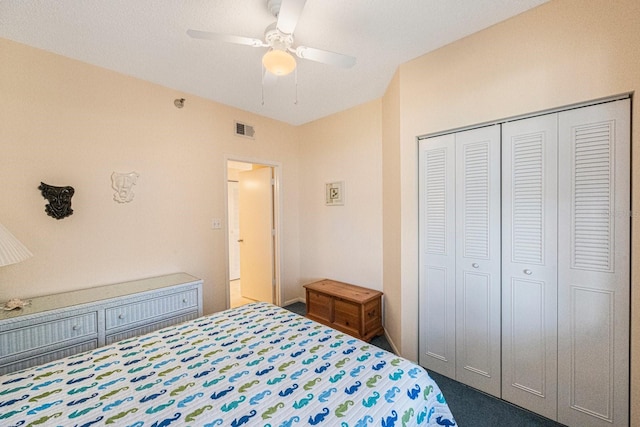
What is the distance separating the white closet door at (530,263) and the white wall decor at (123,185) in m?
3.06

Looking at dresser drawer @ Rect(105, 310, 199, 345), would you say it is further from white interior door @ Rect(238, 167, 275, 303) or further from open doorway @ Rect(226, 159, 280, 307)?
white interior door @ Rect(238, 167, 275, 303)

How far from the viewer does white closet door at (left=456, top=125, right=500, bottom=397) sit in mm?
1868

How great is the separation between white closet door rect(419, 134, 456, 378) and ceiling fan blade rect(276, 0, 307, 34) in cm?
135

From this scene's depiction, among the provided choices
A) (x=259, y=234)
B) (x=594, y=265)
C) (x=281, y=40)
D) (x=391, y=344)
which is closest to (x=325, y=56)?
(x=281, y=40)

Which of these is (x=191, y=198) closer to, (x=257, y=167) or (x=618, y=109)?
(x=257, y=167)

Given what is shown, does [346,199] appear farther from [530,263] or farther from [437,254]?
[530,263]

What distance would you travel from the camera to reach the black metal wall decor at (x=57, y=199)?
199cm

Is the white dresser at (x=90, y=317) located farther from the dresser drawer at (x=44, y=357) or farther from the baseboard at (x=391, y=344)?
the baseboard at (x=391, y=344)

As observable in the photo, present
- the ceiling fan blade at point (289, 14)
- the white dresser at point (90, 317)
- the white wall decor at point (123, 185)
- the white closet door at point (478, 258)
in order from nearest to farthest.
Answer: the ceiling fan blade at point (289, 14) → the white dresser at point (90, 317) → the white closet door at point (478, 258) → the white wall decor at point (123, 185)

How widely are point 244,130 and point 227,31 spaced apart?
1.47 m

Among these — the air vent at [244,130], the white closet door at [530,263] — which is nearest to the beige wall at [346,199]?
the air vent at [244,130]

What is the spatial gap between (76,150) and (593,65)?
3.60 meters

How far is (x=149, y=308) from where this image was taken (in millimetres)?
2137

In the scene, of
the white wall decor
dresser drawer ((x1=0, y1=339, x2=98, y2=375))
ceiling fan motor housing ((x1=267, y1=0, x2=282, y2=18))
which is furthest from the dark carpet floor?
the white wall decor
